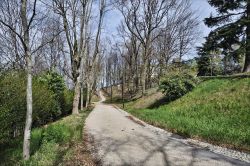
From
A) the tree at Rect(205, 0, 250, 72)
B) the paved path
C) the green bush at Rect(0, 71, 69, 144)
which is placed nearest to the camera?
the paved path

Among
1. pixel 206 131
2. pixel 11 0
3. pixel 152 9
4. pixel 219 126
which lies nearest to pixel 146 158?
pixel 206 131

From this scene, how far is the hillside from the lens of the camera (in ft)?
36.5

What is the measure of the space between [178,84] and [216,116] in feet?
33.2

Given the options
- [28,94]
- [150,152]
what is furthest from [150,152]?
[28,94]

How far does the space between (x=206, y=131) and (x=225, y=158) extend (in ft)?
11.9

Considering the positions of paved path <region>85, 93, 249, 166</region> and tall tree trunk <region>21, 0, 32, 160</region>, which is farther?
tall tree trunk <region>21, 0, 32, 160</region>

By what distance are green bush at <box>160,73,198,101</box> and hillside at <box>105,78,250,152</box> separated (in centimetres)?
102

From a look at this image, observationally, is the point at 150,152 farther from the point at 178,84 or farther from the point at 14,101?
the point at 178,84

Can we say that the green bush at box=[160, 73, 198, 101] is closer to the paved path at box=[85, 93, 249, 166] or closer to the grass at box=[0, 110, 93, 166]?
the paved path at box=[85, 93, 249, 166]

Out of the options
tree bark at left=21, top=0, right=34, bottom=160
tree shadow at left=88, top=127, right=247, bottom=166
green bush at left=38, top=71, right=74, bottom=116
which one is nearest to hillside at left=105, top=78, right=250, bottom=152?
tree shadow at left=88, top=127, right=247, bottom=166

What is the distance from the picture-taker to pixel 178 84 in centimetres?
2530

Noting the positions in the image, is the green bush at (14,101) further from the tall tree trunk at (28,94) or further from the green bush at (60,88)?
the green bush at (60,88)

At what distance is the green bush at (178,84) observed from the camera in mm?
25094

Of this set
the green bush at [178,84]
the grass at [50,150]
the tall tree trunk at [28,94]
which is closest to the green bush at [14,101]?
the grass at [50,150]
